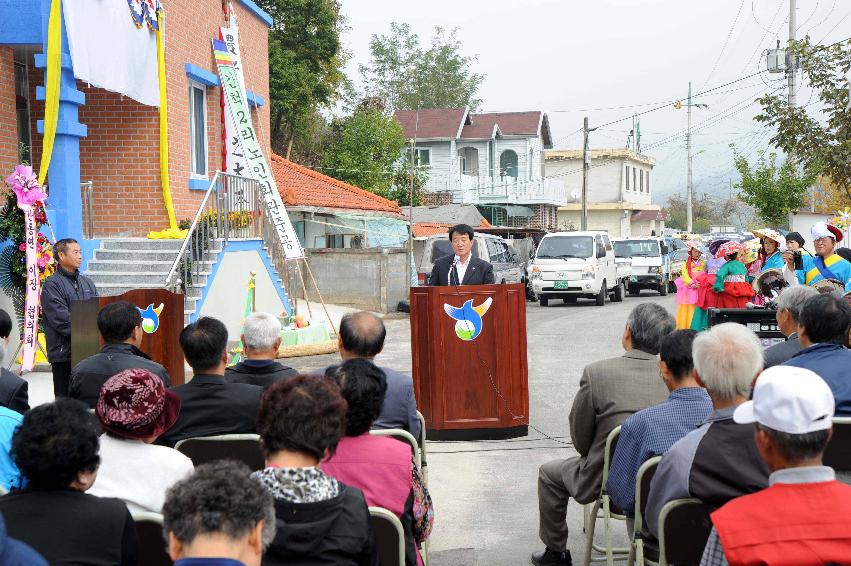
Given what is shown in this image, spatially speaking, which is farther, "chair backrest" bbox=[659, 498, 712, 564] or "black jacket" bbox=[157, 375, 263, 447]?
"black jacket" bbox=[157, 375, 263, 447]

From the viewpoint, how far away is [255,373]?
16.4 feet

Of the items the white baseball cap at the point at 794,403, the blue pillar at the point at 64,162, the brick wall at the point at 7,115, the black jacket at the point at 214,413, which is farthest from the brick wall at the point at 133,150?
the white baseball cap at the point at 794,403

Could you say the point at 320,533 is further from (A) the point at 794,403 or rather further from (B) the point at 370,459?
(A) the point at 794,403

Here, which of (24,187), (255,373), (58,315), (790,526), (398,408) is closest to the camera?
(790,526)

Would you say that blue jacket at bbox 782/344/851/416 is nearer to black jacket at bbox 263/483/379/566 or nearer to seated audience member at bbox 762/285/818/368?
seated audience member at bbox 762/285/818/368

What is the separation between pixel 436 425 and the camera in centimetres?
798

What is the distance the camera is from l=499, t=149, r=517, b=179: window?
47625 millimetres

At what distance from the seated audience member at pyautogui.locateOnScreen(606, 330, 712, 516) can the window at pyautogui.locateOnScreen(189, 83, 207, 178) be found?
12.9 m

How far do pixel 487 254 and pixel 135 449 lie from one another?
18598 millimetres

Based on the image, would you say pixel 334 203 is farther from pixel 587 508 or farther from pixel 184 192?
pixel 587 508

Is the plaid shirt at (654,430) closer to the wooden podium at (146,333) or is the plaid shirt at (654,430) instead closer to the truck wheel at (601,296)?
the wooden podium at (146,333)

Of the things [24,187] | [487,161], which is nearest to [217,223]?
[24,187]

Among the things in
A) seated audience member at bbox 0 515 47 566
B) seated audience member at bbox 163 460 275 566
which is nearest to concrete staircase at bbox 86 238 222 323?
seated audience member at bbox 0 515 47 566

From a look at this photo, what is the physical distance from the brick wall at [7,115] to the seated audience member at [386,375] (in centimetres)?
827
